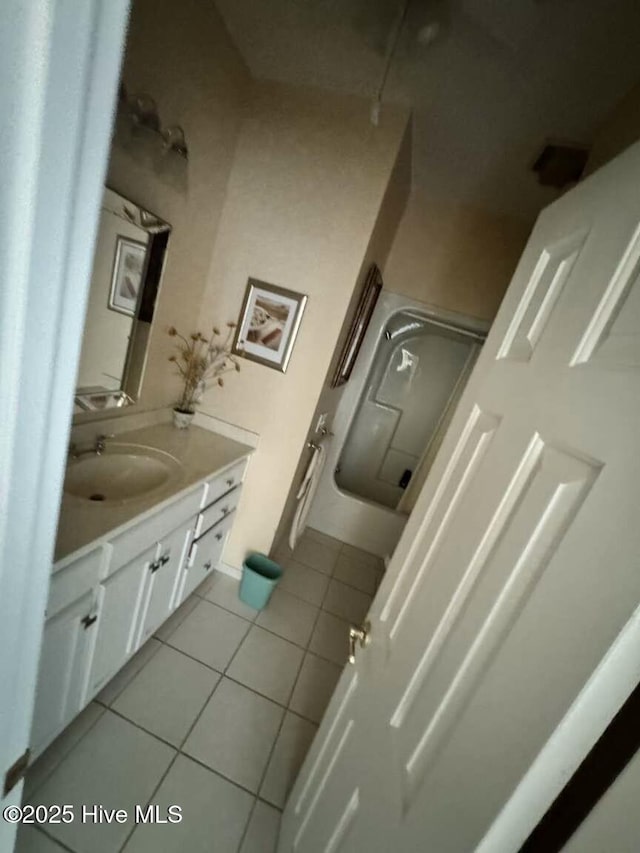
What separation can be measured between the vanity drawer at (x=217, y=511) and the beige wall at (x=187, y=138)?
585 mm

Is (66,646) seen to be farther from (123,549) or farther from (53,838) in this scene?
(53,838)

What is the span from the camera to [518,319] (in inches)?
30.0

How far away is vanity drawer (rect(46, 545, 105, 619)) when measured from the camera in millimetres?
842

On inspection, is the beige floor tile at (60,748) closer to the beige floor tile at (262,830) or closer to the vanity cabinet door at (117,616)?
the vanity cabinet door at (117,616)

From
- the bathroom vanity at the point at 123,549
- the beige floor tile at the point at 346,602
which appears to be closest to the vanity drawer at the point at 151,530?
the bathroom vanity at the point at 123,549

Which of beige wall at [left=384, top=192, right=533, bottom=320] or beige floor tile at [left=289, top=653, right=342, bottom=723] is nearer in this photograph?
beige floor tile at [left=289, top=653, right=342, bottom=723]

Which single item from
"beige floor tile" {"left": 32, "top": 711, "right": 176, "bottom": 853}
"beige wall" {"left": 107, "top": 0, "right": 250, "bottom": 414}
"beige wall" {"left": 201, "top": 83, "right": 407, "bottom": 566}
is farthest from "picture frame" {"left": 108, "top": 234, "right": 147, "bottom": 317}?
"beige floor tile" {"left": 32, "top": 711, "right": 176, "bottom": 853}

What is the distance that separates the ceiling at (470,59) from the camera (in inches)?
38.5

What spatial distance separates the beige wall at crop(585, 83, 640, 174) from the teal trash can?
2266 mm

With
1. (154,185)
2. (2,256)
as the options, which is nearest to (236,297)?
(154,185)

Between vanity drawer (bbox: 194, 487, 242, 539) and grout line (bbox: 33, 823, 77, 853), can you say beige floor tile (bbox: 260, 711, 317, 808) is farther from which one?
vanity drawer (bbox: 194, 487, 242, 539)

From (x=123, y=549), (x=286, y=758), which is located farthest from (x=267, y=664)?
(x=123, y=549)

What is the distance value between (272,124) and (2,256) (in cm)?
178

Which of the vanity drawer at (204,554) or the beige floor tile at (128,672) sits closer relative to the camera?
the beige floor tile at (128,672)
